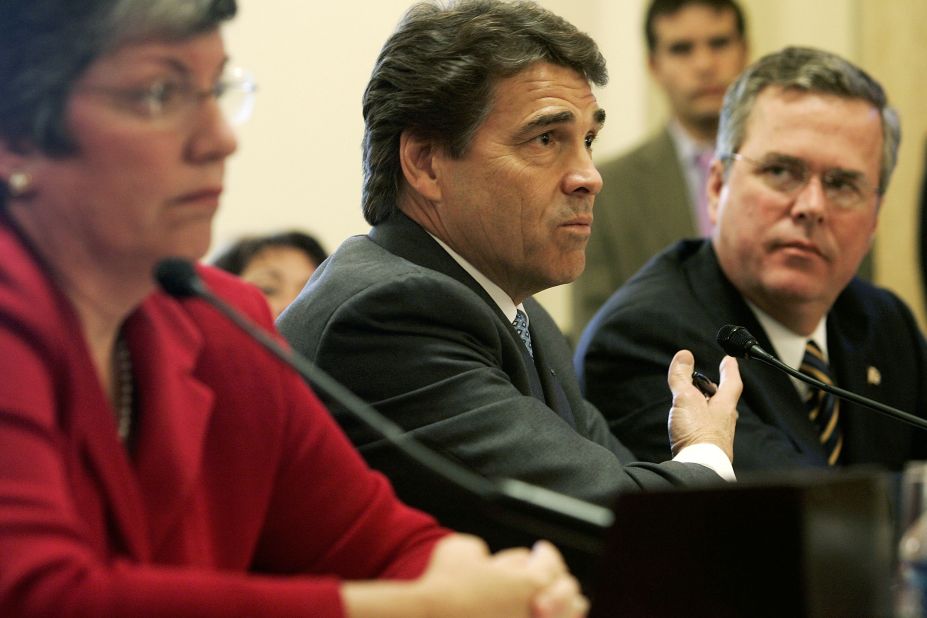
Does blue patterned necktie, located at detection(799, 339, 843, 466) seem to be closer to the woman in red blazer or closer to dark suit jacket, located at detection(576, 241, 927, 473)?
dark suit jacket, located at detection(576, 241, 927, 473)

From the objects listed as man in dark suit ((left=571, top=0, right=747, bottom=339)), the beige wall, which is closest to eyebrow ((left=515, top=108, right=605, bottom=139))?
the beige wall

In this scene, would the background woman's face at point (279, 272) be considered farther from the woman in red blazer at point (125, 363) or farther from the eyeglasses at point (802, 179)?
the woman in red blazer at point (125, 363)

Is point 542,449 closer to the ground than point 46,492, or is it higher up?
closer to the ground

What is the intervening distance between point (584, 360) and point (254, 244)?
1.22 meters

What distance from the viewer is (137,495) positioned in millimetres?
1108

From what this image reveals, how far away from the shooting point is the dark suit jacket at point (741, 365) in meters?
2.27

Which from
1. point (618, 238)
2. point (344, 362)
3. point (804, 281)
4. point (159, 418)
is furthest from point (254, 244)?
point (159, 418)

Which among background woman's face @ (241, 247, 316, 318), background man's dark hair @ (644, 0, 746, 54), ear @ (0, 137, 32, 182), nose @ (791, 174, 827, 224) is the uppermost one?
background man's dark hair @ (644, 0, 746, 54)

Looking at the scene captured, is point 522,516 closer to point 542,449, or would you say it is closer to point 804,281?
point 542,449

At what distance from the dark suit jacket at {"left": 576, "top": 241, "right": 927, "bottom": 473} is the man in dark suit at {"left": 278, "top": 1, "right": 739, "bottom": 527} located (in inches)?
8.8

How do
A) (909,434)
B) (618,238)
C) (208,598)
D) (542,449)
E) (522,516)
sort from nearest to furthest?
(208,598) < (522,516) < (542,449) < (909,434) < (618,238)

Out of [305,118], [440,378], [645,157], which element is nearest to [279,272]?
[305,118]

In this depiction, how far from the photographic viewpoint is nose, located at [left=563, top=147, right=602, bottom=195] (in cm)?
200

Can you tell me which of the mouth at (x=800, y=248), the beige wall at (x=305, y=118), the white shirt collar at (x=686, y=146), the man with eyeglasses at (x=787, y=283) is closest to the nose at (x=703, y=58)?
the white shirt collar at (x=686, y=146)
